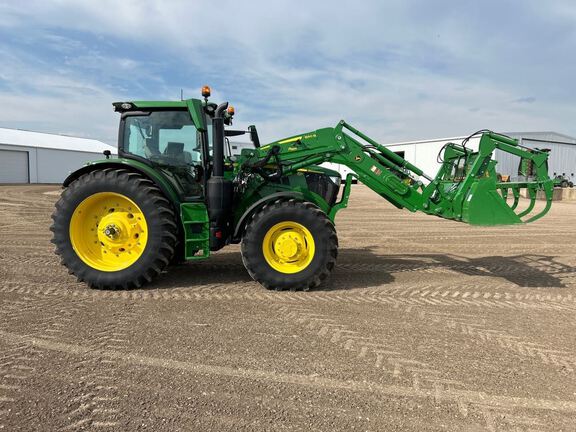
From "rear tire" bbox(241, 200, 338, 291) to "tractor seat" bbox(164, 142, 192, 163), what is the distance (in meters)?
1.26

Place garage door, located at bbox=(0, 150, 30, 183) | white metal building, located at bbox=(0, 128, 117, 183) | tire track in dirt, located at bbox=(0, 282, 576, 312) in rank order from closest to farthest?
tire track in dirt, located at bbox=(0, 282, 576, 312) < garage door, located at bbox=(0, 150, 30, 183) < white metal building, located at bbox=(0, 128, 117, 183)

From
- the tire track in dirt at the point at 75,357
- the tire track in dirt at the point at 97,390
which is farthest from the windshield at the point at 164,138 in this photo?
the tire track in dirt at the point at 97,390

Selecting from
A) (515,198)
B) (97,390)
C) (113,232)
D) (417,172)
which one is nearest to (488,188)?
(515,198)

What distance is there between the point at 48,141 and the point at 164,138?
47611 mm

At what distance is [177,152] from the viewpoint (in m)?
5.63

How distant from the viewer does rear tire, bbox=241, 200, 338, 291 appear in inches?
206

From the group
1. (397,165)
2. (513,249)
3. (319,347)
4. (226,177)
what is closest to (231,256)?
(226,177)

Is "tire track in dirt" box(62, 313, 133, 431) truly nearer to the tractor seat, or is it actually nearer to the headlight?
the tractor seat

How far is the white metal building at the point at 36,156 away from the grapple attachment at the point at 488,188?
42145mm

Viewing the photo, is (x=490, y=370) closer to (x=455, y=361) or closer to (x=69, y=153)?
(x=455, y=361)

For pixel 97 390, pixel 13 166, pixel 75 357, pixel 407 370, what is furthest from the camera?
pixel 13 166

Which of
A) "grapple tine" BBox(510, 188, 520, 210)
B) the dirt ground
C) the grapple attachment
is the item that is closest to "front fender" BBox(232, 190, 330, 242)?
the dirt ground

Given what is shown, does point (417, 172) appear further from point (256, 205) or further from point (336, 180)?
point (256, 205)

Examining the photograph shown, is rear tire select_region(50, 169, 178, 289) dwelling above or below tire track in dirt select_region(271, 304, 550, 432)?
above
